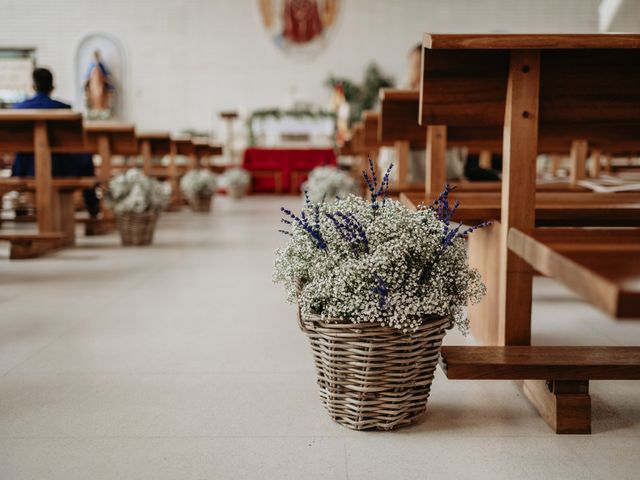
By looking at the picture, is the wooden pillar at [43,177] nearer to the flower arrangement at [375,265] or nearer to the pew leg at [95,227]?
the pew leg at [95,227]

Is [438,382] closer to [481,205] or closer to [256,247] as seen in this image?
[481,205]

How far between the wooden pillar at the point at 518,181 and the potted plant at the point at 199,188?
5.71 meters

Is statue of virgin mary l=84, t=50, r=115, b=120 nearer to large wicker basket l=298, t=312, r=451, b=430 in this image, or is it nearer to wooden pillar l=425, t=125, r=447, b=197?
wooden pillar l=425, t=125, r=447, b=197

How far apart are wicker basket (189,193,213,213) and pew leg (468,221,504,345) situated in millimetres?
5226

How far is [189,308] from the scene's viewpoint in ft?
9.06

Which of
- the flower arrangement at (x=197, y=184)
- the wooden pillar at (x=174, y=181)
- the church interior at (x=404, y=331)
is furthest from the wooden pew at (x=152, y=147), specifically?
the church interior at (x=404, y=331)

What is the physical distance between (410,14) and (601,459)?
43.1 feet

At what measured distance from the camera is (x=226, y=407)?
1.66m

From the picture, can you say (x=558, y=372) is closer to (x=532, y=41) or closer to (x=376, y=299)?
(x=376, y=299)

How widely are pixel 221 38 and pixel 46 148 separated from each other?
9.77m

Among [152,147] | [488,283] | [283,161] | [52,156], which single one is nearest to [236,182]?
[283,161]

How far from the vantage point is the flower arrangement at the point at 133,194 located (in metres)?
4.52

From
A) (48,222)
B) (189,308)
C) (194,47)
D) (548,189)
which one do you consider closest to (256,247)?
(48,222)

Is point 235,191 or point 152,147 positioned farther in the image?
point 235,191
